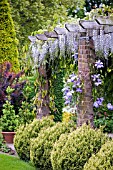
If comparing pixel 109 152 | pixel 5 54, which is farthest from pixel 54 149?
pixel 5 54

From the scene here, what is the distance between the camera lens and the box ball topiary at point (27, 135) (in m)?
6.97

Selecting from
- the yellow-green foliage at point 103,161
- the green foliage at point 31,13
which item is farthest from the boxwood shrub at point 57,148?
the green foliage at point 31,13

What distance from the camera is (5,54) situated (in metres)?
13.7

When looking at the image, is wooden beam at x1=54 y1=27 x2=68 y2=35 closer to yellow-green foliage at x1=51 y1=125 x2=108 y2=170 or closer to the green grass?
yellow-green foliage at x1=51 y1=125 x2=108 y2=170

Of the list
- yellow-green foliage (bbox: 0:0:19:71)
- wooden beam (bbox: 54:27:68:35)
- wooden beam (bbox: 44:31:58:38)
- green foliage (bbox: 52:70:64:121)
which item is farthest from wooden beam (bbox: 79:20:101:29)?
yellow-green foliage (bbox: 0:0:19:71)

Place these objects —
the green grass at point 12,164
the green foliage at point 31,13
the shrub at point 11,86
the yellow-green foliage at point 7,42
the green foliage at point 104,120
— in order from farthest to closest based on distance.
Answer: the green foliage at point 31,13 < the yellow-green foliage at point 7,42 < the green foliage at point 104,120 < the shrub at point 11,86 < the green grass at point 12,164

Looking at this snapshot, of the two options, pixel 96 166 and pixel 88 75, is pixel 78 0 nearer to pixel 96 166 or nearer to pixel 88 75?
pixel 88 75

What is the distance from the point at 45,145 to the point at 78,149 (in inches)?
31.7

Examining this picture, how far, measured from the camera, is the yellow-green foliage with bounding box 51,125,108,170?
5621 mm

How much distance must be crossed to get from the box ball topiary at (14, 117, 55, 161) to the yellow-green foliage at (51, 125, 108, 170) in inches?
46.0

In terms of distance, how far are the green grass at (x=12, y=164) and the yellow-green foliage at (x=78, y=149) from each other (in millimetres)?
1018

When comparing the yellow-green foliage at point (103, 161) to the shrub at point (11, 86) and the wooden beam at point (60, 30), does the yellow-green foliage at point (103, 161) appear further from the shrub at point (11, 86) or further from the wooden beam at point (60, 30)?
the shrub at point (11, 86)

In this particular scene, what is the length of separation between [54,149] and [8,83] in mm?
4852

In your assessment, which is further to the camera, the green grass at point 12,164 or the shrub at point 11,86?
the shrub at point 11,86
